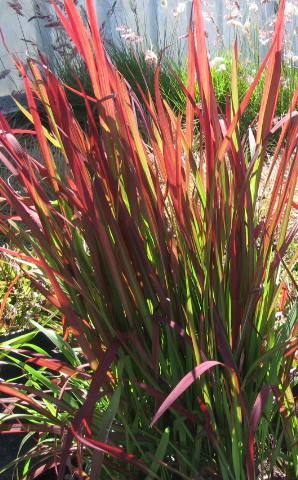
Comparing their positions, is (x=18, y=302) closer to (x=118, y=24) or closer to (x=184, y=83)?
(x=184, y=83)

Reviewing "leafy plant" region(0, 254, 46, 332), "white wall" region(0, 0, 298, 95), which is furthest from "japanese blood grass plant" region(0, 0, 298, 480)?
"white wall" region(0, 0, 298, 95)

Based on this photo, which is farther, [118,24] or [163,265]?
[118,24]

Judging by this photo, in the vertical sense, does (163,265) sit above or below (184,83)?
above

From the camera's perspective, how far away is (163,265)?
1.01 metres

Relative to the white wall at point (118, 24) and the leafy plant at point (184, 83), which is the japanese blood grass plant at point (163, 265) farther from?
the white wall at point (118, 24)

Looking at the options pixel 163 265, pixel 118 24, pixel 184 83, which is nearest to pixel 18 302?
pixel 163 265

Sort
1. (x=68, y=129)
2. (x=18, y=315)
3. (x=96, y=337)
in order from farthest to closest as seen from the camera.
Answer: (x=18, y=315) → (x=96, y=337) → (x=68, y=129)

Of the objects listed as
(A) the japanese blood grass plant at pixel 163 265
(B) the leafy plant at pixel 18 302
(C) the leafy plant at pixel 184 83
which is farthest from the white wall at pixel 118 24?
(A) the japanese blood grass plant at pixel 163 265

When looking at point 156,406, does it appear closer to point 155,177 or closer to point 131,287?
point 131,287

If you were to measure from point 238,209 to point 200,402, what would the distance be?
0.29 m

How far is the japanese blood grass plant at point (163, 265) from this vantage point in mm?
954

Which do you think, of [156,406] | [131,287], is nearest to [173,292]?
[131,287]

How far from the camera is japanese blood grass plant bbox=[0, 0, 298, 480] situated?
954mm

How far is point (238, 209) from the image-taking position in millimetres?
983
